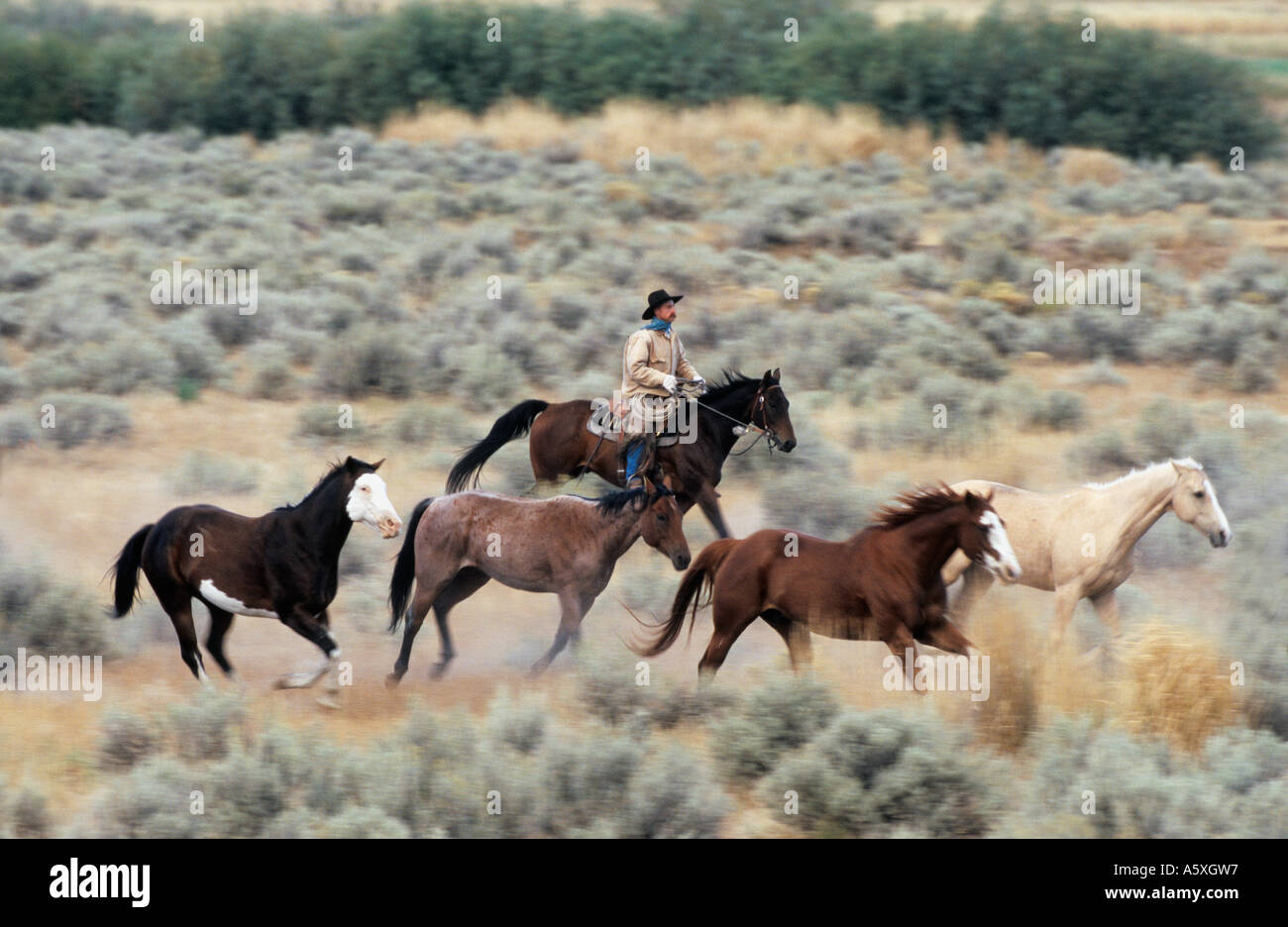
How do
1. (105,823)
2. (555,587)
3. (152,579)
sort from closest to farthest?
(105,823) → (152,579) → (555,587)

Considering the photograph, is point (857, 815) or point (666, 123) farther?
point (666, 123)

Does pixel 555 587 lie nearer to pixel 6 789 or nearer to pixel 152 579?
pixel 152 579

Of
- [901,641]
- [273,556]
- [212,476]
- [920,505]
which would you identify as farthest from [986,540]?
[212,476]

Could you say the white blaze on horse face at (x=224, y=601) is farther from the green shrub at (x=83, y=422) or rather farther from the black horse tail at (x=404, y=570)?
the green shrub at (x=83, y=422)

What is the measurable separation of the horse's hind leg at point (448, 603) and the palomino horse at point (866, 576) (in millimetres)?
1669

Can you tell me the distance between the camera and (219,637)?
9.41m

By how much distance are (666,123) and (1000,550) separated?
22478mm

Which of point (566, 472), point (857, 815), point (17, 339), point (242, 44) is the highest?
point (242, 44)

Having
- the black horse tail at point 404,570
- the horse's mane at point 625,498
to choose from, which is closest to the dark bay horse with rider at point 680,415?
the horse's mane at point 625,498

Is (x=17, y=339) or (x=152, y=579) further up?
(x=17, y=339)

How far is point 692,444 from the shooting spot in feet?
38.6

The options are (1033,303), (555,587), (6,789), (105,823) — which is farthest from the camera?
(1033,303)

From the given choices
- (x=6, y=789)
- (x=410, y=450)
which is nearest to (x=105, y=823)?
(x=6, y=789)

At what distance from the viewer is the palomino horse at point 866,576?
333 inches
